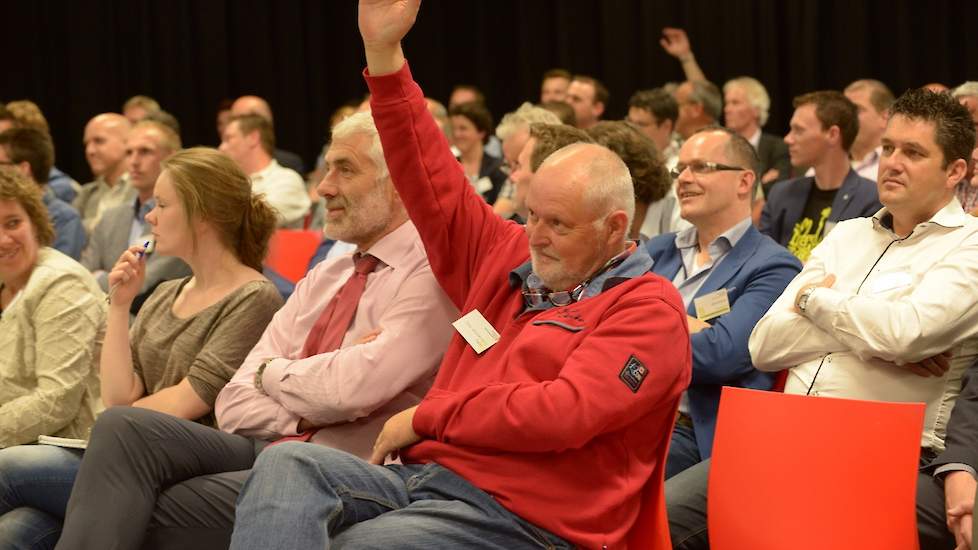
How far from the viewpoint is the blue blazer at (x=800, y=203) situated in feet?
15.0

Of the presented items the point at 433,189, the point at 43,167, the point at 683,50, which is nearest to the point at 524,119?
the point at 433,189

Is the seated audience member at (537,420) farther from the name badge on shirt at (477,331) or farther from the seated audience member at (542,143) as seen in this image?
the seated audience member at (542,143)

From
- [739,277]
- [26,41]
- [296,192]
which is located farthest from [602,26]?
[739,277]

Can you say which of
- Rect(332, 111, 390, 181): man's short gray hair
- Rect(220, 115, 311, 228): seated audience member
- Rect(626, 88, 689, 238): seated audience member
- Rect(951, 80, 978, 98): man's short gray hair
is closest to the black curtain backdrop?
Rect(626, 88, 689, 238): seated audience member

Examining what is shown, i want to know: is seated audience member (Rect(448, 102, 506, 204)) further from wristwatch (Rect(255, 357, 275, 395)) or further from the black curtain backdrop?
wristwatch (Rect(255, 357, 275, 395))

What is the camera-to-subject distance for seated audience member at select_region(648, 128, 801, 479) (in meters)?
2.96

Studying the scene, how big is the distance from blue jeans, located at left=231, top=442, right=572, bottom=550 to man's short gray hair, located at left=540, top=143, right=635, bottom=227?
2.09 feet

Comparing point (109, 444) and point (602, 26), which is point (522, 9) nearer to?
point (602, 26)

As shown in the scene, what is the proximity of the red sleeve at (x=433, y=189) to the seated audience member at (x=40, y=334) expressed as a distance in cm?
125

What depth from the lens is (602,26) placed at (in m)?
8.27

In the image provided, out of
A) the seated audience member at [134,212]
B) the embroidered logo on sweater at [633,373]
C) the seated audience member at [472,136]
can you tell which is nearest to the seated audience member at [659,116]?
the seated audience member at [472,136]

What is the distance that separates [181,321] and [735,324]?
59.7 inches

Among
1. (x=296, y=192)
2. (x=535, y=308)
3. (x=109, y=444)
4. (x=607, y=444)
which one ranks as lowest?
(x=296, y=192)

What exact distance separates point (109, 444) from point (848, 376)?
5.61 feet
